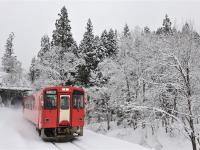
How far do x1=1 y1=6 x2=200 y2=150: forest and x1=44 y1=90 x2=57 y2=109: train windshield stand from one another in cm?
577

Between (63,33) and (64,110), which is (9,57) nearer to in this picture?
(63,33)

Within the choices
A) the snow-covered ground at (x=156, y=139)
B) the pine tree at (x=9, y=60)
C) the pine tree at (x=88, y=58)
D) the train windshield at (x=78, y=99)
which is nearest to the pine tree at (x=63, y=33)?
the pine tree at (x=88, y=58)

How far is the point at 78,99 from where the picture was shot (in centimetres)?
1606

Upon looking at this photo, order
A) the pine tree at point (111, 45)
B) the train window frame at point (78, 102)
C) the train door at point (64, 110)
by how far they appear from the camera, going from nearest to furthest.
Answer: the train door at point (64, 110), the train window frame at point (78, 102), the pine tree at point (111, 45)

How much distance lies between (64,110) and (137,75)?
18.9 meters

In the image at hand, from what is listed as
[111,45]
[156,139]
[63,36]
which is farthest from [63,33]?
[156,139]

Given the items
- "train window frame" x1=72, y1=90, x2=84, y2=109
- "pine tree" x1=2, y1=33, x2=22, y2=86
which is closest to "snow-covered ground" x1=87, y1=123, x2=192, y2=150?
"train window frame" x1=72, y1=90, x2=84, y2=109

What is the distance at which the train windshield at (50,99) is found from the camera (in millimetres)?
15195

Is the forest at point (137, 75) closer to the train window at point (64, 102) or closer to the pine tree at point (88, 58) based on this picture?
the pine tree at point (88, 58)

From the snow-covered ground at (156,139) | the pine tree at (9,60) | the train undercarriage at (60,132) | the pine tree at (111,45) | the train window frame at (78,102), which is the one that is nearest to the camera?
the train undercarriage at (60,132)

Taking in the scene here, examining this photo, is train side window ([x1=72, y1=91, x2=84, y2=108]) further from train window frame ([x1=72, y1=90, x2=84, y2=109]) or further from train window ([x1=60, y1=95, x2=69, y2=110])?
train window ([x1=60, y1=95, x2=69, y2=110])

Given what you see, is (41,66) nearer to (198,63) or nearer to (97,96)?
(97,96)

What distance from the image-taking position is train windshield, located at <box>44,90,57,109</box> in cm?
1520

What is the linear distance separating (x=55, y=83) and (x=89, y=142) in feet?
83.0
